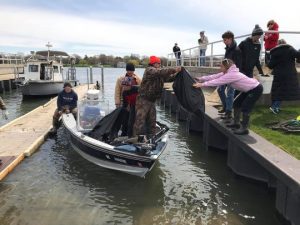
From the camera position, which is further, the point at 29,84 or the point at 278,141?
the point at 29,84

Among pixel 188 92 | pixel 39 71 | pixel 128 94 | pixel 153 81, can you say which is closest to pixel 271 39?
pixel 188 92

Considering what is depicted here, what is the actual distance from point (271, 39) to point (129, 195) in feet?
25.8

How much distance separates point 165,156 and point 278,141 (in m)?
3.66

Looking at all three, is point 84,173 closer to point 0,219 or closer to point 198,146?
point 0,219

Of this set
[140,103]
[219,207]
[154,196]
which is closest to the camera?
[219,207]

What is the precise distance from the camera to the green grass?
7.23 meters

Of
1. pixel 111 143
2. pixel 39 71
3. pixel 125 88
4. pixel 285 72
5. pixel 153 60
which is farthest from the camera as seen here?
pixel 39 71

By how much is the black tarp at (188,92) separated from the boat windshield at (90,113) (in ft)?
8.63

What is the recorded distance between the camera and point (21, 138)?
1126cm

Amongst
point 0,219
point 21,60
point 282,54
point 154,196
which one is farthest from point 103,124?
point 21,60

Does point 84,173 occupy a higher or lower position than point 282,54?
lower

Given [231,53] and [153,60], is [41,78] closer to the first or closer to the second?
[231,53]

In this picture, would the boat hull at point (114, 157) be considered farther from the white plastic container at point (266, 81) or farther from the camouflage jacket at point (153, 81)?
the white plastic container at point (266, 81)

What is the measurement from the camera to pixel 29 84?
2741cm
